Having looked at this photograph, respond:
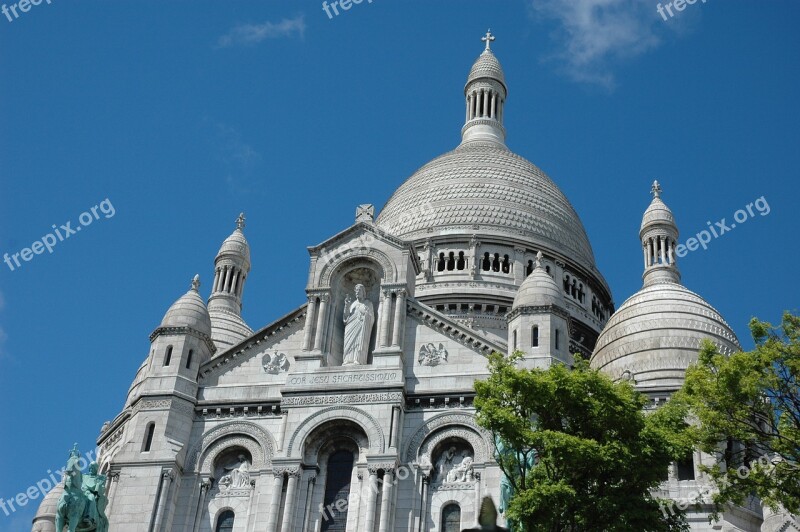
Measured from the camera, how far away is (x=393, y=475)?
128 ft

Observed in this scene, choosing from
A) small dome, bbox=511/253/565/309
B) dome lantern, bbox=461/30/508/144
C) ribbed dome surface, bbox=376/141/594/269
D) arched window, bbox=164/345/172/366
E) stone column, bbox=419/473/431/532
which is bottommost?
stone column, bbox=419/473/431/532

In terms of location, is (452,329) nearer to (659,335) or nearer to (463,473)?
(463,473)

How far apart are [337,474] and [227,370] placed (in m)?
5.85

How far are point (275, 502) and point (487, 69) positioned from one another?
148ft

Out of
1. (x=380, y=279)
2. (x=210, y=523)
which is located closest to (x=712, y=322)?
(x=380, y=279)

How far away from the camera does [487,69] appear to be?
78.3 meters

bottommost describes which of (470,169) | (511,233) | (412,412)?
(412,412)

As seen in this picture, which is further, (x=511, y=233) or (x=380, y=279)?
(x=511, y=233)

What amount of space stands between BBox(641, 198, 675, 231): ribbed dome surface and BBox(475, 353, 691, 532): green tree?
2592cm

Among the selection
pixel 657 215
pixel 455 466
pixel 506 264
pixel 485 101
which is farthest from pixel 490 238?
pixel 455 466

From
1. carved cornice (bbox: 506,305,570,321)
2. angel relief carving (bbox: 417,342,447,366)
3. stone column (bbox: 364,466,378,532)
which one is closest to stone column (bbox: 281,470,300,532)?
stone column (bbox: 364,466,378,532)

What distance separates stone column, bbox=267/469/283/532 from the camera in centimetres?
3856

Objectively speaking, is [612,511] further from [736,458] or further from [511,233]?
[511,233]

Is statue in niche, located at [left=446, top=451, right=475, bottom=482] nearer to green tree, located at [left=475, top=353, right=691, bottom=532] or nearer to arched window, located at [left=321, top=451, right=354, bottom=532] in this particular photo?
arched window, located at [left=321, top=451, right=354, bottom=532]
